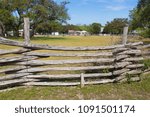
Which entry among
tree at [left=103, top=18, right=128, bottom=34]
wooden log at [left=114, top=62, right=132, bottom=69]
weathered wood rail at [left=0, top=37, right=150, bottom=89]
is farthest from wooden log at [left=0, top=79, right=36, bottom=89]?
tree at [left=103, top=18, right=128, bottom=34]

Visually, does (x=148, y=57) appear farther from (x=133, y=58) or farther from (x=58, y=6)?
(x=58, y=6)

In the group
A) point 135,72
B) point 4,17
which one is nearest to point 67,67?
point 135,72

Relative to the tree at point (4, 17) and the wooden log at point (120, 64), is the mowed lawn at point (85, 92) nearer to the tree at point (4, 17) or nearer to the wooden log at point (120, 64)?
the wooden log at point (120, 64)

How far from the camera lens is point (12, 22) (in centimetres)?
5069

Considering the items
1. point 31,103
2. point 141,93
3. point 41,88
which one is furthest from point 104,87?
point 31,103

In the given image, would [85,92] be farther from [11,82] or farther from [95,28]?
[95,28]

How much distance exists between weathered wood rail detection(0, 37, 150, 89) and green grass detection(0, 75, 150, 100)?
9.6 inches

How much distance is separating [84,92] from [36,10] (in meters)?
44.3

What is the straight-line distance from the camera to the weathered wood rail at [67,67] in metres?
6.68

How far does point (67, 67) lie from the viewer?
7.13m

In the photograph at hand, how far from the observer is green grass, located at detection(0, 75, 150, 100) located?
20.5 ft

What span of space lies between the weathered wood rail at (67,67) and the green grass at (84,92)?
24 cm

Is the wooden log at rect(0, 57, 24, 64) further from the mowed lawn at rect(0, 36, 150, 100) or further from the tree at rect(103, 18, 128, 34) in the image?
the tree at rect(103, 18, 128, 34)

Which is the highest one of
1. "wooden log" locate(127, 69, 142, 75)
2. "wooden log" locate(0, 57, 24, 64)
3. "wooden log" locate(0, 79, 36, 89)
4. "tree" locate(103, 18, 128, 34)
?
"tree" locate(103, 18, 128, 34)
